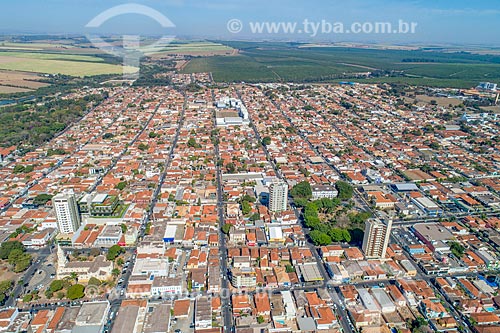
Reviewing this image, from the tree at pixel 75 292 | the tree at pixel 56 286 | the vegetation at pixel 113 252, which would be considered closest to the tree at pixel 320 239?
the vegetation at pixel 113 252

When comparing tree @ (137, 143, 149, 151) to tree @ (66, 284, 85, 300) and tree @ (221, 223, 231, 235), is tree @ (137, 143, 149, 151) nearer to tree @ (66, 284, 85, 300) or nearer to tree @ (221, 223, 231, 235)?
tree @ (221, 223, 231, 235)

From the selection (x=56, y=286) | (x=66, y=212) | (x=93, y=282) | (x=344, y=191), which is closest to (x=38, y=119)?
(x=66, y=212)

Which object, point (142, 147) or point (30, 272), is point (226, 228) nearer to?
point (30, 272)

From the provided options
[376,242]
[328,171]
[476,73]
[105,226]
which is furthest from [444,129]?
[476,73]

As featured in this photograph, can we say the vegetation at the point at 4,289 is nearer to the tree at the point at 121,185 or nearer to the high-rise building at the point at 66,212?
the high-rise building at the point at 66,212

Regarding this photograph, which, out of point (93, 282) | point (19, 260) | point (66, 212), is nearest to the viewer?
point (93, 282)

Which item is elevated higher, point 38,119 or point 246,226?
point 38,119

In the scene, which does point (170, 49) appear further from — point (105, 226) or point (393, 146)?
point (105, 226)
